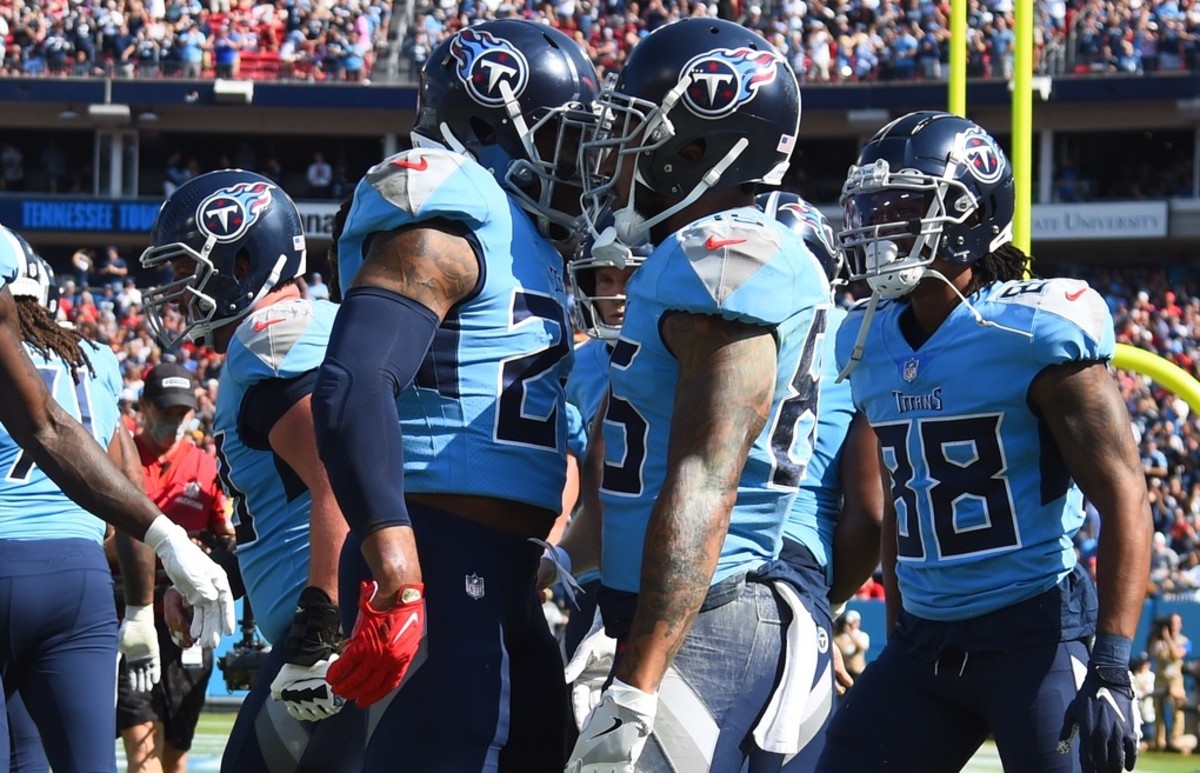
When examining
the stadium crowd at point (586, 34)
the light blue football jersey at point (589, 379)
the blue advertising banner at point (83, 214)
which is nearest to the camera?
the light blue football jersey at point (589, 379)

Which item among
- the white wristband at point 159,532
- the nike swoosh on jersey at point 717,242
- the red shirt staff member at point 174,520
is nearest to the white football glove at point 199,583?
the white wristband at point 159,532

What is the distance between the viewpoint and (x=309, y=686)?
319 cm

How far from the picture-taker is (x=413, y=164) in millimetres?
2859

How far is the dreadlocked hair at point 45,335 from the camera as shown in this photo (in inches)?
188

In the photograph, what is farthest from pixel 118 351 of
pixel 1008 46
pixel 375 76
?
pixel 1008 46

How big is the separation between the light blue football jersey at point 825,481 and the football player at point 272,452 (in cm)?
124

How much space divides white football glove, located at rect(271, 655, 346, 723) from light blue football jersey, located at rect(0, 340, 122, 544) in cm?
159

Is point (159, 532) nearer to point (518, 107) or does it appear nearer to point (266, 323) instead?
point (266, 323)

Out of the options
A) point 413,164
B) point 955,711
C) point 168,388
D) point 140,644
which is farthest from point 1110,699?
point 168,388

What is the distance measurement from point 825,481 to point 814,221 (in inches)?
25.7

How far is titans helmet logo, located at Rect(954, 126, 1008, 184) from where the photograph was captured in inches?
166

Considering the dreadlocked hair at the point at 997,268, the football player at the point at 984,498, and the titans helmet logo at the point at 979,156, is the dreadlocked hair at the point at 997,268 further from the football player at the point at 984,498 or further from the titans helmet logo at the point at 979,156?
the titans helmet logo at the point at 979,156

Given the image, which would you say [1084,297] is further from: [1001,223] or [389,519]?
[389,519]

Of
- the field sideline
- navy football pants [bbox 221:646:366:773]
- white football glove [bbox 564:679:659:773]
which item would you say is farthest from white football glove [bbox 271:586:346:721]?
the field sideline
